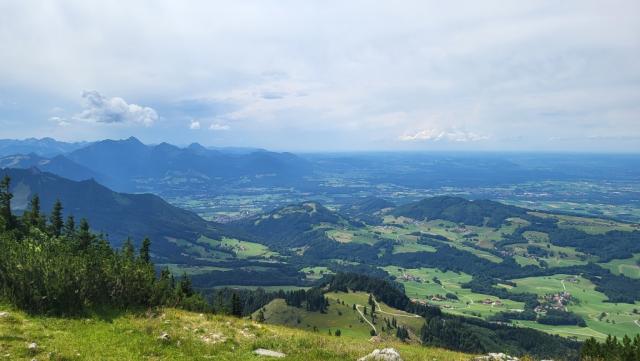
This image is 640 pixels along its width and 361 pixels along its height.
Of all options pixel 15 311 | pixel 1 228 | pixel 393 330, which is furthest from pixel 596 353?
pixel 393 330

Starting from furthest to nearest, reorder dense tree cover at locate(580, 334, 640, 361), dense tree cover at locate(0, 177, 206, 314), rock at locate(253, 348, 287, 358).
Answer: dense tree cover at locate(0, 177, 206, 314) < dense tree cover at locate(580, 334, 640, 361) < rock at locate(253, 348, 287, 358)

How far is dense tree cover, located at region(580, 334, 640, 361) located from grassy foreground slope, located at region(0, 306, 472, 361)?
9055 mm

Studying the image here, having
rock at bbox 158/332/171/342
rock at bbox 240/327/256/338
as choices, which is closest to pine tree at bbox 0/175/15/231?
rock at bbox 240/327/256/338

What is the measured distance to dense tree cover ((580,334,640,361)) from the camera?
2859cm

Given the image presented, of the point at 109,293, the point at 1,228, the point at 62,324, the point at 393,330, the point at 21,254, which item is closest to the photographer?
the point at 62,324

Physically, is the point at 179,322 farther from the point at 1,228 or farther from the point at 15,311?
the point at 1,228

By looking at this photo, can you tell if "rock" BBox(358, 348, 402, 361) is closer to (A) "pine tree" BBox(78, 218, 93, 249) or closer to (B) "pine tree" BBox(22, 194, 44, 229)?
(A) "pine tree" BBox(78, 218, 93, 249)

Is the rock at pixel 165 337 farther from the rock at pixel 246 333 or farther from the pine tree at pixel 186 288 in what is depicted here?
the pine tree at pixel 186 288

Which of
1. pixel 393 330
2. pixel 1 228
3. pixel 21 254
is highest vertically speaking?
pixel 21 254

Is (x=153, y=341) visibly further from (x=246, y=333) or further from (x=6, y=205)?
(x=6, y=205)

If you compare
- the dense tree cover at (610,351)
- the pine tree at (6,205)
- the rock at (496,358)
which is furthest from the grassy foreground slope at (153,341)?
the pine tree at (6,205)

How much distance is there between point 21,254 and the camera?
128 feet

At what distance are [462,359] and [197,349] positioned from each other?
1623 cm

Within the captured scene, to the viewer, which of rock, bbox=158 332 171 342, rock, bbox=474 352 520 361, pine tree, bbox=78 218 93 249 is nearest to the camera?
rock, bbox=474 352 520 361
